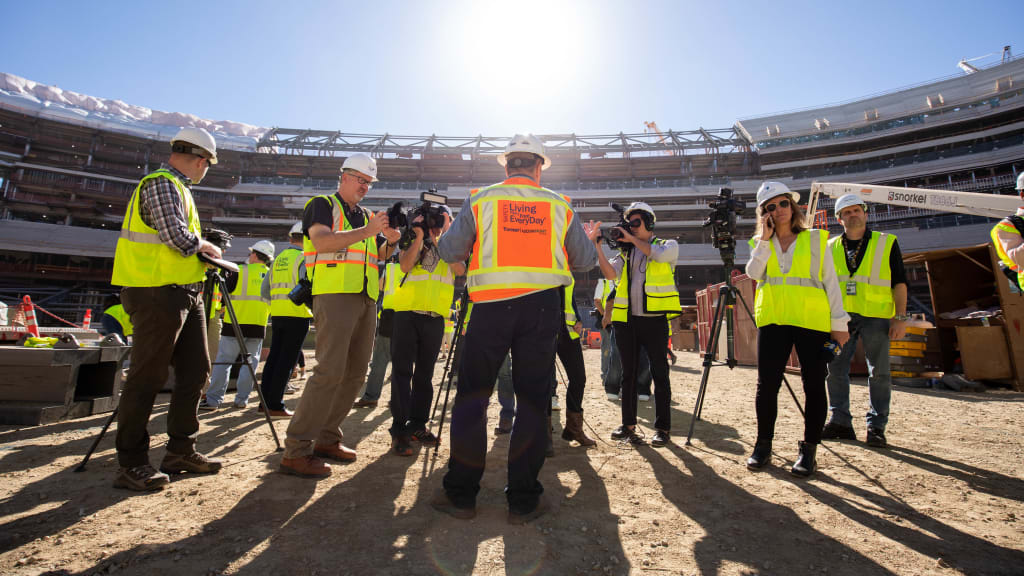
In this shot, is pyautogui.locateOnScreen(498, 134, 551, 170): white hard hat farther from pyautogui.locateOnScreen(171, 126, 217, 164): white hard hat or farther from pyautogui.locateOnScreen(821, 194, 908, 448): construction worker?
pyautogui.locateOnScreen(821, 194, 908, 448): construction worker

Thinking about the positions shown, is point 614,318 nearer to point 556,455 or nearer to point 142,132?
point 556,455

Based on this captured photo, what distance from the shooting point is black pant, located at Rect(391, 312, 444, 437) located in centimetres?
349

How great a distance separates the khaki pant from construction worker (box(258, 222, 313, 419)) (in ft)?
5.37

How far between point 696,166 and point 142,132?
54080mm

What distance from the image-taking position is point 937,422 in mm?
4531

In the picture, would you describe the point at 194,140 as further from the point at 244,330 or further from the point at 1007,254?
the point at 1007,254

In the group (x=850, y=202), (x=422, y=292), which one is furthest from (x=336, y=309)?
(x=850, y=202)

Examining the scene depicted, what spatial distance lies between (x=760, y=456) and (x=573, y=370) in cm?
149

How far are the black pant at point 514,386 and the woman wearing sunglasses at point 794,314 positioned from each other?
1615 millimetres

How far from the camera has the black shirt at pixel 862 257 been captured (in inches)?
157

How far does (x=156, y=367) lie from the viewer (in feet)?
8.76

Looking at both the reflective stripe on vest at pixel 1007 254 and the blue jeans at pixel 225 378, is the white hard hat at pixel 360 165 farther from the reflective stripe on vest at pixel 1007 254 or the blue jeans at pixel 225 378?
the reflective stripe on vest at pixel 1007 254

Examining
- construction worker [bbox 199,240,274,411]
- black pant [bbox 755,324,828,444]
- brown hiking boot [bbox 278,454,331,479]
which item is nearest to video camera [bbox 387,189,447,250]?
brown hiking boot [bbox 278,454,331,479]

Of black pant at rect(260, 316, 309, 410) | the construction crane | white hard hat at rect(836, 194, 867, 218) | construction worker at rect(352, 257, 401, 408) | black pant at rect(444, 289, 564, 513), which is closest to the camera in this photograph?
black pant at rect(444, 289, 564, 513)
